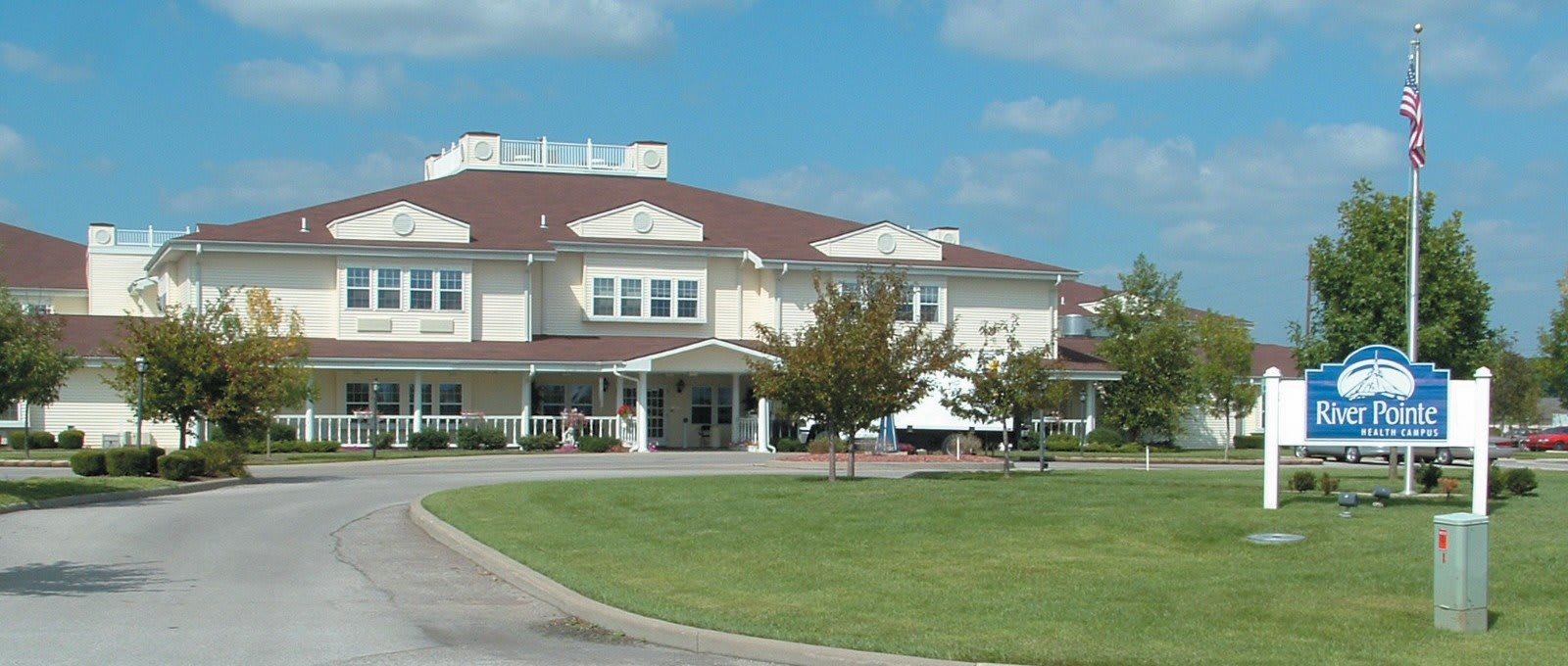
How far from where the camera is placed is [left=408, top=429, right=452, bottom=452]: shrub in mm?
45625

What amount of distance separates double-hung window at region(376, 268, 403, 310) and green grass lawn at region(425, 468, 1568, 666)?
25.2 metres

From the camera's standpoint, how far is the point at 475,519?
21391 millimetres

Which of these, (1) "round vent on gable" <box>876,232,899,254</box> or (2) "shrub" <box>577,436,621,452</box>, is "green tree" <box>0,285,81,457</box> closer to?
(2) "shrub" <box>577,436,621,452</box>

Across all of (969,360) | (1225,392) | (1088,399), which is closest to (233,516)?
(969,360)

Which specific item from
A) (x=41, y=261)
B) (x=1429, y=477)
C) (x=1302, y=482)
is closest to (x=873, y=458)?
(x=1302, y=482)

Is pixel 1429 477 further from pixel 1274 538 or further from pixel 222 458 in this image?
pixel 222 458

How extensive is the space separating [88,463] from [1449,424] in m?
24.5

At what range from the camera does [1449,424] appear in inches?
734

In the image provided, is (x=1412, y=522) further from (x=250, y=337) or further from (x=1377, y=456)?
(x=1377, y=456)

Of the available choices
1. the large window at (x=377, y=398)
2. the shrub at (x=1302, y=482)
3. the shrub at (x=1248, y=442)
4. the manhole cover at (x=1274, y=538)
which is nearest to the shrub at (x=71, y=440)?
the large window at (x=377, y=398)

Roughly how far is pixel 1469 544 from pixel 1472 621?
0.61m

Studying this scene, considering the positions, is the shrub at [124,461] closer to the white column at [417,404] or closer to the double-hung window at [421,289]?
the white column at [417,404]

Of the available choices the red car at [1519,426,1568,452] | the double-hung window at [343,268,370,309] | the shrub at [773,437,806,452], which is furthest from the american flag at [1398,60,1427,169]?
the red car at [1519,426,1568,452]

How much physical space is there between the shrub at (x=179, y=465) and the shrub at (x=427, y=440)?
14.0 metres
